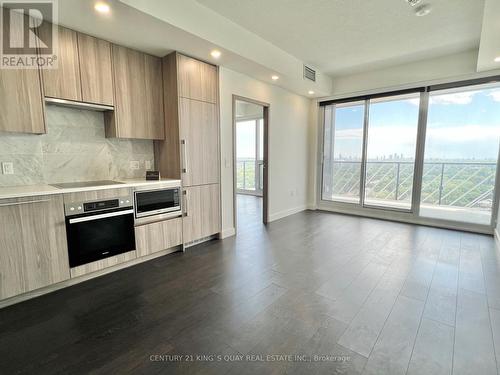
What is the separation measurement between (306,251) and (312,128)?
3.50 metres

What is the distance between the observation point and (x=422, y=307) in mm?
2094

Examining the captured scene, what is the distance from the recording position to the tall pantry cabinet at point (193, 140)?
3188 mm

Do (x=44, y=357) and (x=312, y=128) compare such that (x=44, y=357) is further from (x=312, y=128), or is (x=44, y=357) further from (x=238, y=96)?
(x=312, y=128)

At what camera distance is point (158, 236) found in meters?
3.07

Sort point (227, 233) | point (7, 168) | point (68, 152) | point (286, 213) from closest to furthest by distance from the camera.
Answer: point (7, 168), point (68, 152), point (227, 233), point (286, 213)

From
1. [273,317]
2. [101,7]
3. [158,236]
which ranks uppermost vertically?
[101,7]

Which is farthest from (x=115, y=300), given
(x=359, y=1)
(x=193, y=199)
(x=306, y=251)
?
(x=359, y=1)

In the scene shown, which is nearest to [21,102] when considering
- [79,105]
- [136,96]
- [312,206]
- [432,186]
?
[79,105]

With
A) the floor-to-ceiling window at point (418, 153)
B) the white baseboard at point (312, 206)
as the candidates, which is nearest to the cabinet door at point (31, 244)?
the white baseboard at point (312, 206)

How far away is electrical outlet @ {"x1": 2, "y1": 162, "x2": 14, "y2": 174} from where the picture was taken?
2.41 metres

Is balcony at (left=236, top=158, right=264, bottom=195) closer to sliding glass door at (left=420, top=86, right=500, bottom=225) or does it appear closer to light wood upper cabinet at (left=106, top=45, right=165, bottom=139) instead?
sliding glass door at (left=420, top=86, right=500, bottom=225)

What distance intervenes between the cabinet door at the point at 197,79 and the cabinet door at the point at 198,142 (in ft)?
0.31

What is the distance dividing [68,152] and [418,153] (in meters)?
5.53

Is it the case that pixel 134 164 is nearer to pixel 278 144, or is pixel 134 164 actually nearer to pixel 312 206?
pixel 278 144
